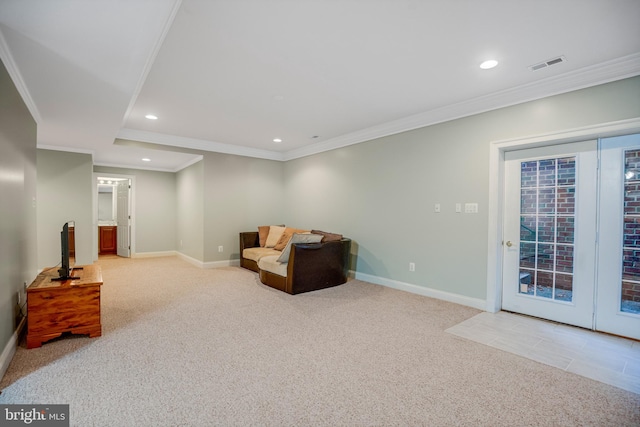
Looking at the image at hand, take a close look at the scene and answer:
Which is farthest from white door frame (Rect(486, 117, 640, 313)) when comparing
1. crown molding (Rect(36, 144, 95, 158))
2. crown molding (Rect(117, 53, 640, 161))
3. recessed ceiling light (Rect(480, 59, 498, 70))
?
crown molding (Rect(36, 144, 95, 158))

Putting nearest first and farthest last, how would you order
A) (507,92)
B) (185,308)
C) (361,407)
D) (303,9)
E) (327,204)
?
(361,407) → (303,9) → (507,92) → (185,308) → (327,204)

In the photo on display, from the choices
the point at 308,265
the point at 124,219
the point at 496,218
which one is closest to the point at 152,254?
the point at 124,219

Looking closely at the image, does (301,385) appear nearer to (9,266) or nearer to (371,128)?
(9,266)

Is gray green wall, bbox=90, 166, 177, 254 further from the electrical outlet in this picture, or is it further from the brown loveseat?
the electrical outlet

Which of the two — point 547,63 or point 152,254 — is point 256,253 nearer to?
point 152,254

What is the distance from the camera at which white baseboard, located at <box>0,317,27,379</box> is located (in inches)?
85.1

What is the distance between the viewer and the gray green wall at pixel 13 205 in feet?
7.38

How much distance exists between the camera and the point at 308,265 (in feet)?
14.4

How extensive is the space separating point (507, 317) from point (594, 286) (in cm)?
87

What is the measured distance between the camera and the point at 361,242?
5180 mm

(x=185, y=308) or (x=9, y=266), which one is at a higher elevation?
(x=9, y=266)

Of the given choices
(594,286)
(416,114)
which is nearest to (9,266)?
(416,114)

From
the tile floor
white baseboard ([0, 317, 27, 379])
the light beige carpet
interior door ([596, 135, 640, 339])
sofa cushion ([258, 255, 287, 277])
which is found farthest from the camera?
sofa cushion ([258, 255, 287, 277])

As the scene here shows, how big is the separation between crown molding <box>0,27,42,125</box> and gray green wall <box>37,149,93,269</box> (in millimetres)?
2490
